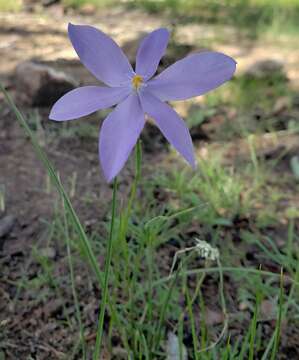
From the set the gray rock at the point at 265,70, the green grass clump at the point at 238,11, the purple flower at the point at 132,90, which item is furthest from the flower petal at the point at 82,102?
the green grass clump at the point at 238,11

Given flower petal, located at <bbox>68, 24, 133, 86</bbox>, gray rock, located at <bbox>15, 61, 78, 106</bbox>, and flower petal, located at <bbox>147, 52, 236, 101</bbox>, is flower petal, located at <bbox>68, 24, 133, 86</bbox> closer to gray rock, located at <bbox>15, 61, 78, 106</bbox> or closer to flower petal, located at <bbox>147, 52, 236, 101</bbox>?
flower petal, located at <bbox>147, 52, 236, 101</bbox>

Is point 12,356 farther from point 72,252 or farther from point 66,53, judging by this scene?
point 66,53

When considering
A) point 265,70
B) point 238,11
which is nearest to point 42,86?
point 265,70

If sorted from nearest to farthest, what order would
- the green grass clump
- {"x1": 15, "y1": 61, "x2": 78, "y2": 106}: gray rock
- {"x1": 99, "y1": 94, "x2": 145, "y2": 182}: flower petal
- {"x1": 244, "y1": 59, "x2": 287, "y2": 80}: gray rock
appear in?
{"x1": 99, "y1": 94, "x2": 145, "y2": 182}: flower petal → {"x1": 15, "y1": 61, "x2": 78, "y2": 106}: gray rock → {"x1": 244, "y1": 59, "x2": 287, "y2": 80}: gray rock → the green grass clump

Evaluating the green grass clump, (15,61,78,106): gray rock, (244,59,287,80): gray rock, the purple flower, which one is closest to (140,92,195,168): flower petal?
the purple flower

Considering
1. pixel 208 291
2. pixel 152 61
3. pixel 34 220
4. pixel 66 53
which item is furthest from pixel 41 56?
pixel 152 61

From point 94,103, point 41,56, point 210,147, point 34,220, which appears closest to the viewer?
point 94,103

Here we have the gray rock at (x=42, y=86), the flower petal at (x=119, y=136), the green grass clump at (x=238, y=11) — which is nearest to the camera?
the flower petal at (x=119, y=136)

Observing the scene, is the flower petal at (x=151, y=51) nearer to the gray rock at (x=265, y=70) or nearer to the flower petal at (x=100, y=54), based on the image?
the flower petal at (x=100, y=54)
